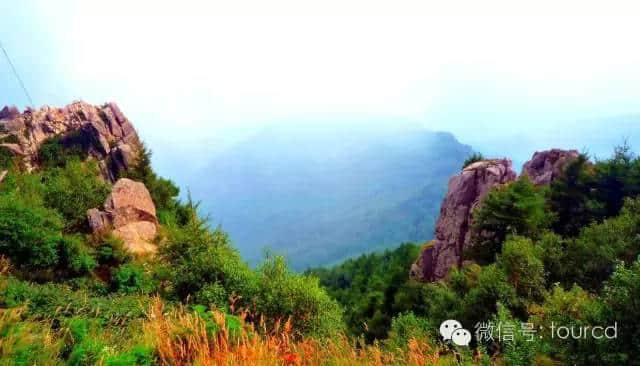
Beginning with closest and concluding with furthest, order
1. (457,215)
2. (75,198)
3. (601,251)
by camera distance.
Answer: (601,251) < (75,198) < (457,215)

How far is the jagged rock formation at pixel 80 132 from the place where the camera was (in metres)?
44.7

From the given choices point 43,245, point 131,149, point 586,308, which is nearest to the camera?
point 586,308

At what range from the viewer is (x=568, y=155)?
37.4 metres

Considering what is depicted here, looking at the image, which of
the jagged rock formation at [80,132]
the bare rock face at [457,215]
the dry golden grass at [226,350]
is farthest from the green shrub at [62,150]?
the dry golden grass at [226,350]

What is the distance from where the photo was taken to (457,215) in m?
40.0

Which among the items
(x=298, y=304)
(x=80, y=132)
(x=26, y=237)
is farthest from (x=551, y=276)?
(x=80, y=132)

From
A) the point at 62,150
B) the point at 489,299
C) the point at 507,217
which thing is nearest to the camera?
the point at 489,299

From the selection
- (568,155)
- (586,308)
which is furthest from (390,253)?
→ (586,308)

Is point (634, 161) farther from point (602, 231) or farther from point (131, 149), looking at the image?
point (131, 149)

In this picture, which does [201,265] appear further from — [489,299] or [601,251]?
[601,251]

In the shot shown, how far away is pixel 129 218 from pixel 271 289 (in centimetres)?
1785

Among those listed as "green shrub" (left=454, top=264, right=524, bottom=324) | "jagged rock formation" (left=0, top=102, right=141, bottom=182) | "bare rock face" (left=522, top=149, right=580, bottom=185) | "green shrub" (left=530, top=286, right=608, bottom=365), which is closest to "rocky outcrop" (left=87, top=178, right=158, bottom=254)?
"jagged rock formation" (left=0, top=102, right=141, bottom=182)

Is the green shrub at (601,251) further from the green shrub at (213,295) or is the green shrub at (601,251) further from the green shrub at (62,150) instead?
the green shrub at (62,150)

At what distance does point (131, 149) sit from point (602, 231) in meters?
44.7
